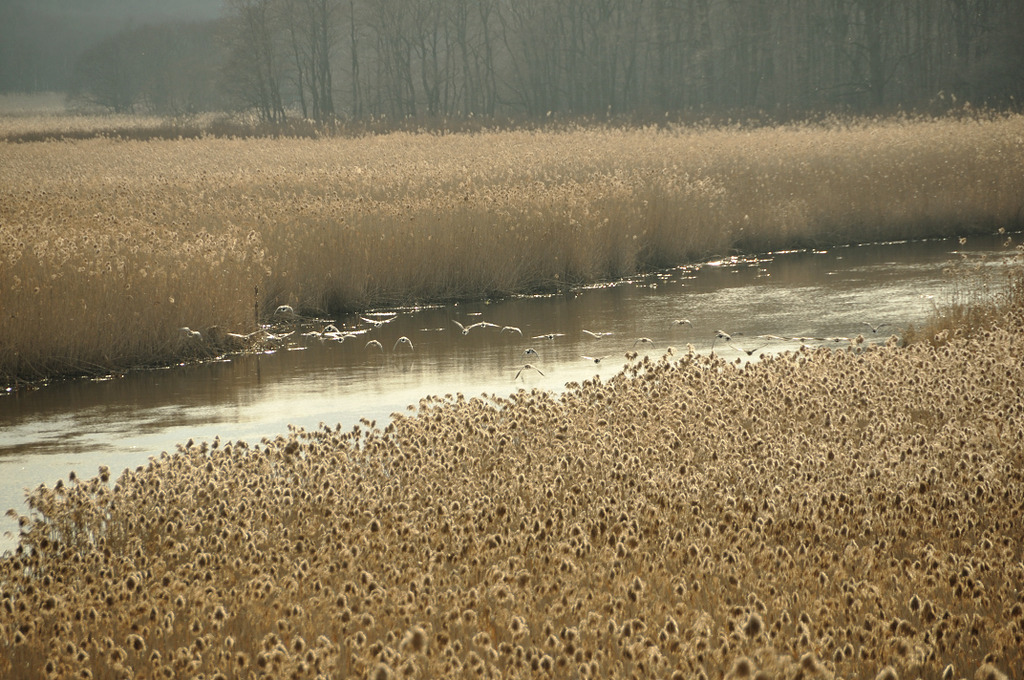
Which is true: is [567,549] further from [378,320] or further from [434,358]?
[378,320]

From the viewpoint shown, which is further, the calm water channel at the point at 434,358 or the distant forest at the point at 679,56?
the distant forest at the point at 679,56

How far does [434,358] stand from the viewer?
13422mm

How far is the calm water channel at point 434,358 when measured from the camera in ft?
33.9

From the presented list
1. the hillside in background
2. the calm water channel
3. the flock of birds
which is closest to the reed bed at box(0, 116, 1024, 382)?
the flock of birds

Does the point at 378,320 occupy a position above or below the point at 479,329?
above

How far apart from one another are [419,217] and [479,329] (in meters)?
3.66

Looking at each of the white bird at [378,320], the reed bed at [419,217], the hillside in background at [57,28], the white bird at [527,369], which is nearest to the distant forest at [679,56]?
the reed bed at [419,217]

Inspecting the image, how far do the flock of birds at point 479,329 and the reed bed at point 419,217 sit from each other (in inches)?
10.4

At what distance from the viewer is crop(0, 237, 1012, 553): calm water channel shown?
10.3m

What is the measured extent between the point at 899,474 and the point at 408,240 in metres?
12.0

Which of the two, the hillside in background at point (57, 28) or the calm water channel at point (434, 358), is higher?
the hillside in background at point (57, 28)

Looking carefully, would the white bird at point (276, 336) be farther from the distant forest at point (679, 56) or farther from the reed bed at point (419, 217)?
the distant forest at point (679, 56)

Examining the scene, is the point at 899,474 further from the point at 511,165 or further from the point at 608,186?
the point at 511,165

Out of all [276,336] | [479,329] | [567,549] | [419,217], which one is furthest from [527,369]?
[567,549]
